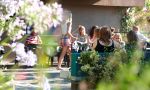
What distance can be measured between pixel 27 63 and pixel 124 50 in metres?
4.76

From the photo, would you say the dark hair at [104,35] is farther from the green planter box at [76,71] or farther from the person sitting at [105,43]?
the green planter box at [76,71]

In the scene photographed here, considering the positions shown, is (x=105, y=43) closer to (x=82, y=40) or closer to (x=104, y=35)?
(x=104, y=35)

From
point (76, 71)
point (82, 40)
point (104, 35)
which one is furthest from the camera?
point (82, 40)

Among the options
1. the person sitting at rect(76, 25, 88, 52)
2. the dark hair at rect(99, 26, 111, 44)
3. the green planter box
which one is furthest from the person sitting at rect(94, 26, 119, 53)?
the person sitting at rect(76, 25, 88, 52)

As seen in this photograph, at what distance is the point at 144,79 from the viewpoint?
1.09m

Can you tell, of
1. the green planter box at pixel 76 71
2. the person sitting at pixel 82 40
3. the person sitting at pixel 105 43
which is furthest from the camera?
the person sitting at pixel 82 40

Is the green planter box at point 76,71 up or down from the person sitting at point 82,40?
A: down

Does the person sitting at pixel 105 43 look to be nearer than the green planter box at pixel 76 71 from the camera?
No

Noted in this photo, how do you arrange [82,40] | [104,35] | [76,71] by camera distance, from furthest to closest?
[82,40] → [104,35] → [76,71]

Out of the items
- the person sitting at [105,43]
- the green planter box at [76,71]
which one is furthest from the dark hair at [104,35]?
the green planter box at [76,71]

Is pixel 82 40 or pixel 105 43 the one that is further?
pixel 82 40

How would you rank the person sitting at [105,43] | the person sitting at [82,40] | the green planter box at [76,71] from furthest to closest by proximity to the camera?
the person sitting at [82,40] < the person sitting at [105,43] < the green planter box at [76,71]

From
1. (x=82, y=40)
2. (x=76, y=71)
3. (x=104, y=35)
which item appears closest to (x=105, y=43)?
(x=104, y=35)

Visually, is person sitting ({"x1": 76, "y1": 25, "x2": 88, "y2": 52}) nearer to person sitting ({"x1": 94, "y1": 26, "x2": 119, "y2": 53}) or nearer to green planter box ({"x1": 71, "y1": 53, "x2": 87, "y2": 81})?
person sitting ({"x1": 94, "y1": 26, "x2": 119, "y2": 53})
